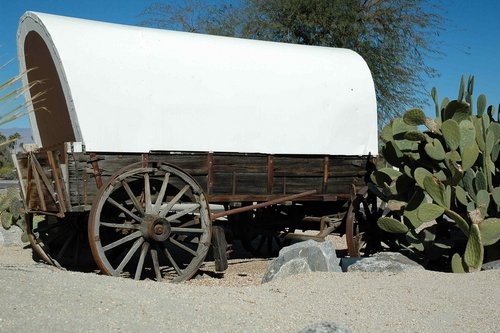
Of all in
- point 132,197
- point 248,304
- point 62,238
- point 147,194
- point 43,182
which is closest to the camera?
point 248,304

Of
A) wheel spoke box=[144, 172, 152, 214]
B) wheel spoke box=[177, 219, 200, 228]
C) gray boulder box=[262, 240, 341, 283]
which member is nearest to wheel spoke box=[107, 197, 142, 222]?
wheel spoke box=[144, 172, 152, 214]

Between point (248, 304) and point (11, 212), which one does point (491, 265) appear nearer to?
point (248, 304)

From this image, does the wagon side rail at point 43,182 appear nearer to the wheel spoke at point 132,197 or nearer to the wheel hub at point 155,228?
the wheel spoke at point 132,197

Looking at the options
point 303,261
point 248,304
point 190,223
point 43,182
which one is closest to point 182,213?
point 190,223

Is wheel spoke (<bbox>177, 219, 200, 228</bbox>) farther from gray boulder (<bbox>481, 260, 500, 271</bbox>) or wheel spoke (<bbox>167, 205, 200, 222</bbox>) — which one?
gray boulder (<bbox>481, 260, 500, 271</bbox>)

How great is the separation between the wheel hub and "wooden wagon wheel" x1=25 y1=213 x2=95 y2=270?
173 cm

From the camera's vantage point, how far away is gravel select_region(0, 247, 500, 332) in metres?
4.45

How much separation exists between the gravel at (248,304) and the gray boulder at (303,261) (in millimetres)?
672

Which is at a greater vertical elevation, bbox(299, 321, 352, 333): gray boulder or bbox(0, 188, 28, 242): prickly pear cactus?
bbox(299, 321, 352, 333): gray boulder

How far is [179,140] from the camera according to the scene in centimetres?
820

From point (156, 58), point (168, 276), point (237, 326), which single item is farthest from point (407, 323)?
point (156, 58)

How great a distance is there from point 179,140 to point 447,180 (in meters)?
3.20

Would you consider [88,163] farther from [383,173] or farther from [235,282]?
[383,173]

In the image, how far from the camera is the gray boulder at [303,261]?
24.7 ft
